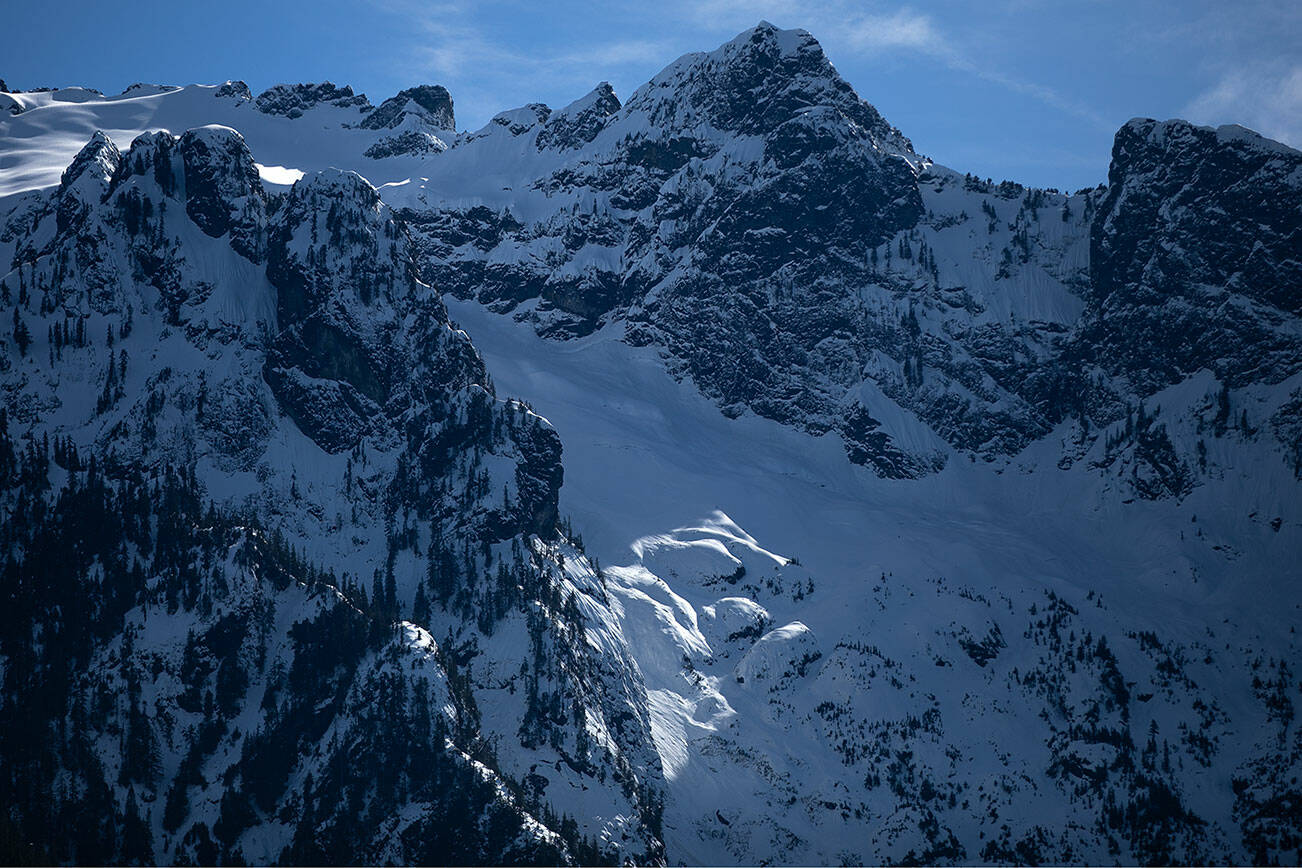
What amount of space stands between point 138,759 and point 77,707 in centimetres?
1063

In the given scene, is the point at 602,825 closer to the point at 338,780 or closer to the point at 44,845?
the point at 338,780

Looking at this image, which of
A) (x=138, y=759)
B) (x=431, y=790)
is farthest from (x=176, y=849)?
(x=431, y=790)

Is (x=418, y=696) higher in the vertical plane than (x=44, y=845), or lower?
higher

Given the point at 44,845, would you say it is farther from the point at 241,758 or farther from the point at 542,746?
the point at 542,746

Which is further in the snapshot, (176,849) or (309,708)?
(309,708)

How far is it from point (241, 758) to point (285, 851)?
14163 mm

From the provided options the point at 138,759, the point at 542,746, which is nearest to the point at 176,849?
the point at 138,759

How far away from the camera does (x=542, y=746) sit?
654 feet

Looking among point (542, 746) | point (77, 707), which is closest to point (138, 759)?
point (77, 707)

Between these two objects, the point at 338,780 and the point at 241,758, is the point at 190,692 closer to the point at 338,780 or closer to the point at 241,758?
the point at 241,758

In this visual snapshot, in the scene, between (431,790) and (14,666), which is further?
(14,666)

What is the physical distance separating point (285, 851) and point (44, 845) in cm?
2506

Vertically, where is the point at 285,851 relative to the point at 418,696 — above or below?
below

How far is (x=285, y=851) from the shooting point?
183 metres
